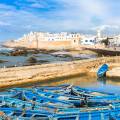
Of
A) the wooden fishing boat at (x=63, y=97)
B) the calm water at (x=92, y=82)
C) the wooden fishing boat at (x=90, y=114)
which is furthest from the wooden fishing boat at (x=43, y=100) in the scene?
the calm water at (x=92, y=82)

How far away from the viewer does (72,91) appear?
28484mm

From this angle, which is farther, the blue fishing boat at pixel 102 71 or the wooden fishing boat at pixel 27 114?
the blue fishing boat at pixel 102 71

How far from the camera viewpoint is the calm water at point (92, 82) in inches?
1636

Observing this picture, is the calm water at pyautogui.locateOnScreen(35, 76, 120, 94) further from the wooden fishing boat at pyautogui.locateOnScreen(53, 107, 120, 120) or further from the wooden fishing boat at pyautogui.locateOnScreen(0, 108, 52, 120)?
the wooden fishing boat at pyautogui.locateOnScreen(0, 108, 52, 120)

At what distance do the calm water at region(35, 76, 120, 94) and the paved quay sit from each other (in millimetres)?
1771

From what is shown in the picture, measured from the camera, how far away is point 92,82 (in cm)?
4553

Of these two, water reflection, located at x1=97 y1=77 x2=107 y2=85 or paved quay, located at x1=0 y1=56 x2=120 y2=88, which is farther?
water reflection, located at x1=97 y1=77 x2=107 y2=85

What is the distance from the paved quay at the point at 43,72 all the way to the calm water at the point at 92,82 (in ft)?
5.81

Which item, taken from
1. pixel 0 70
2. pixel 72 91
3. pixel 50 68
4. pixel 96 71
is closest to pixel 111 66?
pixel 96 71

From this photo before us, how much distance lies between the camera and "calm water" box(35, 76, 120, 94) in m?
41.6

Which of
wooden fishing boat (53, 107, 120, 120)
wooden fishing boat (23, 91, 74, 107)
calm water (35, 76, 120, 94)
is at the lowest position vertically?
Answer: calm water (35, 76, 120, 94)

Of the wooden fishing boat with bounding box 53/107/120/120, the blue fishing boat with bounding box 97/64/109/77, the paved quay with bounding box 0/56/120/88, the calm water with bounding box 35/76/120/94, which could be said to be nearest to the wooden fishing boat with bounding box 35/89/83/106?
the wooden fishing boat with bounding box 53/107/120/120

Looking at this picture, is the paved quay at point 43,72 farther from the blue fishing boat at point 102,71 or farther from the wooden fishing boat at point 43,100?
the wooden fishing boat at point 43,100

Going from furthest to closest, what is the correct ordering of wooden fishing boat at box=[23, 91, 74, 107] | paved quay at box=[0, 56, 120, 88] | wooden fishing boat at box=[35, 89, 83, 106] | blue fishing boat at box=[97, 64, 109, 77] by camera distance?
1. blue fishing boat at box=[97, 64, 109, 77]
2. paved quay at box=[0, 56, 120, 88]
3. wooden fishing boat at box=[35, 89, 83, 106]
4. wooden fishing boat at box=[23, 91, 74, 107]
